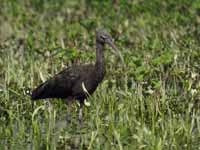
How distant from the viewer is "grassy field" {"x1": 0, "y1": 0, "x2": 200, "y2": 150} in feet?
29.7

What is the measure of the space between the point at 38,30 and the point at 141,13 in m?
2.17

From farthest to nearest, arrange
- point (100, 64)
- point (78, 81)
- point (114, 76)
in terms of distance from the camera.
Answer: point (114, 76), point (78, 81), point (100, 64)

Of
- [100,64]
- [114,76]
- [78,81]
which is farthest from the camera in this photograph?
[114,76]

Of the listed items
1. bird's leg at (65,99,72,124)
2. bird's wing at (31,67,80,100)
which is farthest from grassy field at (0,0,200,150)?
bird's wing at (31,67,80,100)

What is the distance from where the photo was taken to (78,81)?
10.8 m

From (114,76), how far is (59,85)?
1.34m

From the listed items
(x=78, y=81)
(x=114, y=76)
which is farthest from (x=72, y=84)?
(x=114, y=76)

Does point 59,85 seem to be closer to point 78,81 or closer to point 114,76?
point 78,81

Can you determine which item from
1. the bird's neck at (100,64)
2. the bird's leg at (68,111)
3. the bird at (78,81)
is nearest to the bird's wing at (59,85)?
the bird at (78,81)

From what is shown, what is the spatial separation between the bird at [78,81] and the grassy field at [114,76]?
A: 0.50 feet

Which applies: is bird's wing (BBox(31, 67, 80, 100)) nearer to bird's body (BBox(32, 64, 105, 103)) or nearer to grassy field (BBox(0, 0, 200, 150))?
bird's body (BBox(32, 64, 105, 103))

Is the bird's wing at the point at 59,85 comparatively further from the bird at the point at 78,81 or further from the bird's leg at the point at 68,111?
the bird's leg at the point at 68,111

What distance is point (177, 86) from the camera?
11.3m

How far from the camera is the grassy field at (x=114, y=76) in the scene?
905cm
